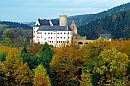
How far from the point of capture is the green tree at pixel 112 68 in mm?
65438

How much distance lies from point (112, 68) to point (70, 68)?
6.47 meters

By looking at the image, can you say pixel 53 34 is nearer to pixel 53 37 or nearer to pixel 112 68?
pixel 53 37

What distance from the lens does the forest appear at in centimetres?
5956

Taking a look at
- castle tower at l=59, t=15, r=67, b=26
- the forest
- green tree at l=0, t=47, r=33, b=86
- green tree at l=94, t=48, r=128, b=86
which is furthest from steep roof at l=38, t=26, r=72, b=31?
green tree at l=0, t=47, r=33, b=86

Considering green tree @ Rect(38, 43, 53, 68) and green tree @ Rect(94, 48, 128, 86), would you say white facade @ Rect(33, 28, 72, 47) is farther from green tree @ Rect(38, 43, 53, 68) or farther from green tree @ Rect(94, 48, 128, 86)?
green tree @ Rect(94, 48, 128, 86)

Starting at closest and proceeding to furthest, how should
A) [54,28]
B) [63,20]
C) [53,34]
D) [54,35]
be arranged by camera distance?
[54,35]
[53,34]
[54,28]
[63,20]

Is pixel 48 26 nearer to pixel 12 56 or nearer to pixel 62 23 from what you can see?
pixel 62 23

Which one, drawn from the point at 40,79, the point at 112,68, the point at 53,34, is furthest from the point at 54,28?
the point at 40,79

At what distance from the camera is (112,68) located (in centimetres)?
6581

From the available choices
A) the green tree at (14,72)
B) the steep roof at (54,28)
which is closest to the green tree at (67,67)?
the green tree at (14,72)

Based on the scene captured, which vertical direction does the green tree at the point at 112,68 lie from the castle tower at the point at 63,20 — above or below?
below

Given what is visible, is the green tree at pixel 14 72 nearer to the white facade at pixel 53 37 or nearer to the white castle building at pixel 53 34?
the white castle building at pixel 53 34

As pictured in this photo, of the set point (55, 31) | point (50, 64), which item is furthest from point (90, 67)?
point (55, 31)

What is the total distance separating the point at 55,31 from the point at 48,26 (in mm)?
3945
